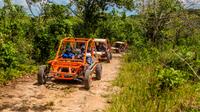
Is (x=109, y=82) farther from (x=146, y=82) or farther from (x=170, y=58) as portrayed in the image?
(x=170, y=58)

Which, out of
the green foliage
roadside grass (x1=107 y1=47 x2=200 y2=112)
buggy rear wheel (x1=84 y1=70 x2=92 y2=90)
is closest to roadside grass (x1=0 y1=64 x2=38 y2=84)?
buggy rear wheel (x1=84 y1=70 x2=92 y2=90)

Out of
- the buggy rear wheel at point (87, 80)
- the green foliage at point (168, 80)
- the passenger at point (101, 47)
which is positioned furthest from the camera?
the passenger at point (101, 47)

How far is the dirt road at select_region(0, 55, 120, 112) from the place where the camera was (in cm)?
1052

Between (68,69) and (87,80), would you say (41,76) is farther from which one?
(87,80)

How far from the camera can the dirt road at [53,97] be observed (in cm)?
1052

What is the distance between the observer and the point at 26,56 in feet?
59.1

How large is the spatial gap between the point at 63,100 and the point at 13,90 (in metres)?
2.03

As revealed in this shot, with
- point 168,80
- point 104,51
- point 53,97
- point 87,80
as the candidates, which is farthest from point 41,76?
point 104,51

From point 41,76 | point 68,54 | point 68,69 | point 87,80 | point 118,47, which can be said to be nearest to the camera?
point 87,80

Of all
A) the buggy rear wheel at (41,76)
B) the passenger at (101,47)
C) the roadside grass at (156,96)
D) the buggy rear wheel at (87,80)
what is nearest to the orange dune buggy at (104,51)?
the passenger at (101,47)

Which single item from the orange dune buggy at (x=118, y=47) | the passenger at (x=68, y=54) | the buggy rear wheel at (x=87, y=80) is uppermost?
the passenger at (x=68, y=54)

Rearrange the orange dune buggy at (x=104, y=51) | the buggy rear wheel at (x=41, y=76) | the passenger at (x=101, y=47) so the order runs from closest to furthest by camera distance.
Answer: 1. the buggy rear wheel at (x=41, y=76)
2. the orange dune buggy at (x=104, y=51)
3. the passenger at (x=101, y=47)

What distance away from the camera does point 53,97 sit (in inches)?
463

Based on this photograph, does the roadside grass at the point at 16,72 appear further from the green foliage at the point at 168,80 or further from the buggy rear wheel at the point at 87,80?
the green foliage at the point at 168,80
